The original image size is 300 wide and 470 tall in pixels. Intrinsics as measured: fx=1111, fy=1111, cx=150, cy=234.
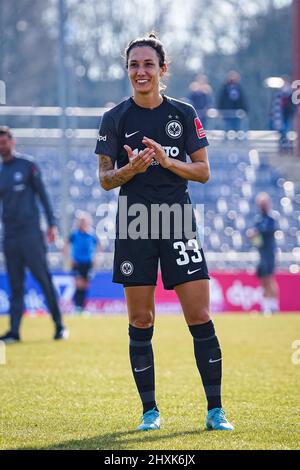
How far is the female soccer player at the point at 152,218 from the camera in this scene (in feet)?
20.6

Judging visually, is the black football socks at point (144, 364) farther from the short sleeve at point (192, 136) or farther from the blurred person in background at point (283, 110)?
the blurred person in background at point (283, 110)

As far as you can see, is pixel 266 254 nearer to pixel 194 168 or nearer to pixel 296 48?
pixel 296 48

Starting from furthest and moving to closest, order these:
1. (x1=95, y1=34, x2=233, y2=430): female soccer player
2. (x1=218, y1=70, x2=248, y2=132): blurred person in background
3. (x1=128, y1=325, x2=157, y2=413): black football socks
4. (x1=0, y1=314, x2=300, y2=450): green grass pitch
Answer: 1. (x1=218, y1=70, x2=248, y2=132): blurred person in background
2. (x1=128, y1=325, x2=157, y2=413): black football socks
3. (x1=95, y1=34, x2=233, y2=430): female soccer player
4. (x1=0, y1=314, x2=300, y2=450): green grass pitch

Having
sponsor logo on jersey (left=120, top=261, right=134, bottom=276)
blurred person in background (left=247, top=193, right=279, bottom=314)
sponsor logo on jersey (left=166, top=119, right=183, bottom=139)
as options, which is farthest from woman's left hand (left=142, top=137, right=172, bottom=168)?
blurred person in background (left=247, top=193, right=279, bottom=314)

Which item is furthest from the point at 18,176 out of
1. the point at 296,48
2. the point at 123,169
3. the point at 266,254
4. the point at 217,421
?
the point at 296,48

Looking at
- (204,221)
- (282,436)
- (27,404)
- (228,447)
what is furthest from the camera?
(204,221)

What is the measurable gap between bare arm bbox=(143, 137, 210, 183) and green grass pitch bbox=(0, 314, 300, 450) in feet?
4.69

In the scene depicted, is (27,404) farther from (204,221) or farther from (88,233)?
(204,221)

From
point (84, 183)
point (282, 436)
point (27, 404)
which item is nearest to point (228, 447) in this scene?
point (282, 436)

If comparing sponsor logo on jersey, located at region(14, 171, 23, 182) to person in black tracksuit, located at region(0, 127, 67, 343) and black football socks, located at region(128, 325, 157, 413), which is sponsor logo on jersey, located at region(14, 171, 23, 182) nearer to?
person in black tracksuit, located at region(0, 127, 67, 343)

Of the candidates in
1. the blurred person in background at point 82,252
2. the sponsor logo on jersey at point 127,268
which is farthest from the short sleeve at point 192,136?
the blurred person in background at point 82,252

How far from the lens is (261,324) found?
50.5 ft

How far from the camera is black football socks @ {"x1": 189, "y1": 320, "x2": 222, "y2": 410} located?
20.7 ft

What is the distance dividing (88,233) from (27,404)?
11665 millimetres
